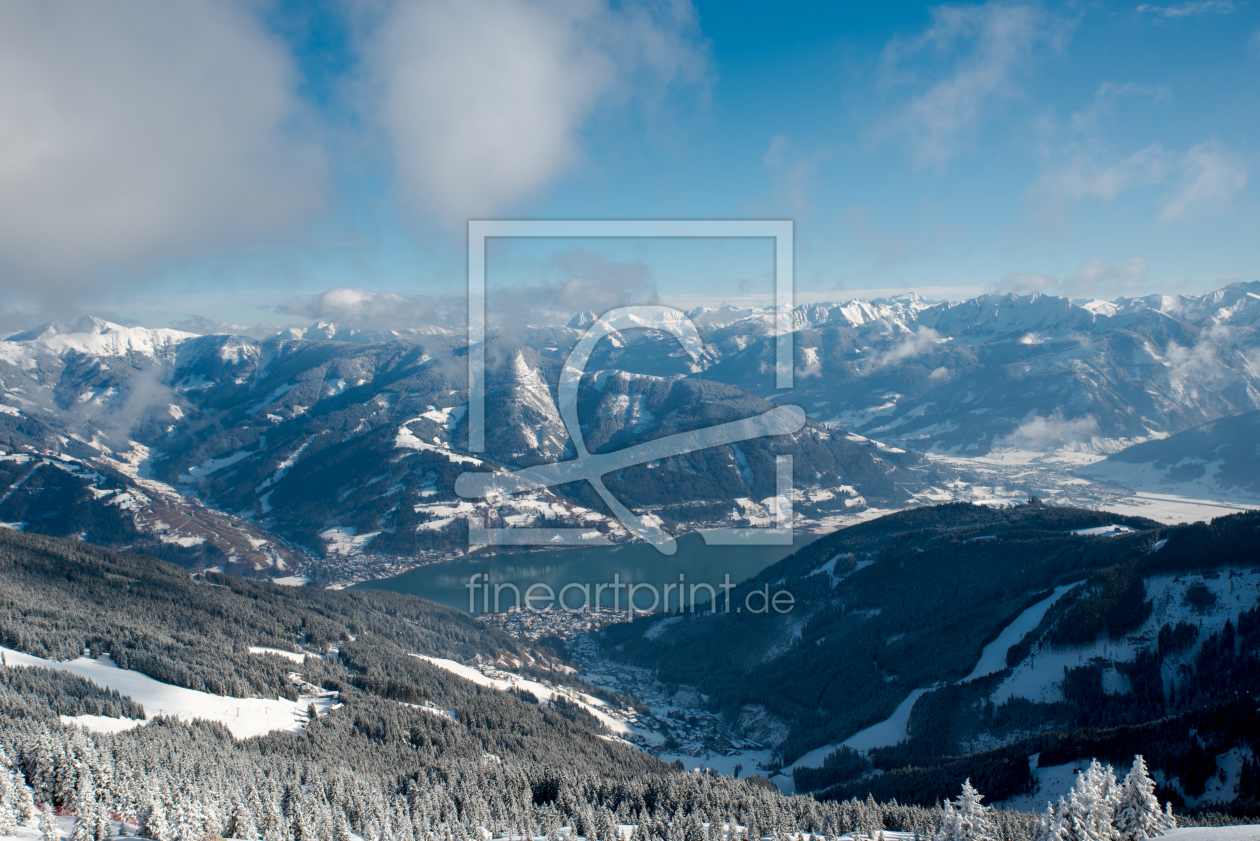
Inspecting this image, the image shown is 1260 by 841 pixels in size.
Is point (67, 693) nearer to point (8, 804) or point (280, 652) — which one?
point (280, 652)

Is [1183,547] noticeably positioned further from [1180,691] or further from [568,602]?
[568,602]

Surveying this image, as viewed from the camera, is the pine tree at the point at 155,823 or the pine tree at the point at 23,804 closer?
the pine tree at the point at 155,823

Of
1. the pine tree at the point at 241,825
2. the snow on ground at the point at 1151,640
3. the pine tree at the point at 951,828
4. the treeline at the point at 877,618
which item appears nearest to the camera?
the pine tree at the point at 951,828

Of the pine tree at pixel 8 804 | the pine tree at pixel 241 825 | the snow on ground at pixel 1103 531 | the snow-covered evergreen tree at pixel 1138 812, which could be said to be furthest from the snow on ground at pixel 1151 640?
the pine tree at pixel 8 804

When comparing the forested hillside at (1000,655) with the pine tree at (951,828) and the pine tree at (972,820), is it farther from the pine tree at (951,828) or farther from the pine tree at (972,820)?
the pine tree at (951,828)

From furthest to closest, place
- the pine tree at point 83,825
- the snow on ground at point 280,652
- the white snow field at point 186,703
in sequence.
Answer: the snow on ground at point 280,652 < the white snow field at point 186,703 < the pine tree at point 83,825

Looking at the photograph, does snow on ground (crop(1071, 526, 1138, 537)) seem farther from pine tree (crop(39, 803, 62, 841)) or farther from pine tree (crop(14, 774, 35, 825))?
pine tree (crop(14, 774, 35, 825))

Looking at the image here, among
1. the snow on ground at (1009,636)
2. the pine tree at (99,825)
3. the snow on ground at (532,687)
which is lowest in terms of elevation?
the snow on ground at (532,687)

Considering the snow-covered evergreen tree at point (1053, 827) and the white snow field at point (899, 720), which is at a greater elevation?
the snow-covered evergreen tree at point (1053, 827)

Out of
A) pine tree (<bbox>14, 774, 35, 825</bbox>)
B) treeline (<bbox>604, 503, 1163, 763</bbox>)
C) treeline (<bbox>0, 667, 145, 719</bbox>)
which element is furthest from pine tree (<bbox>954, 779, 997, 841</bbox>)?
treeline (<bbox>0, 667, 145, 719</bbox>)
